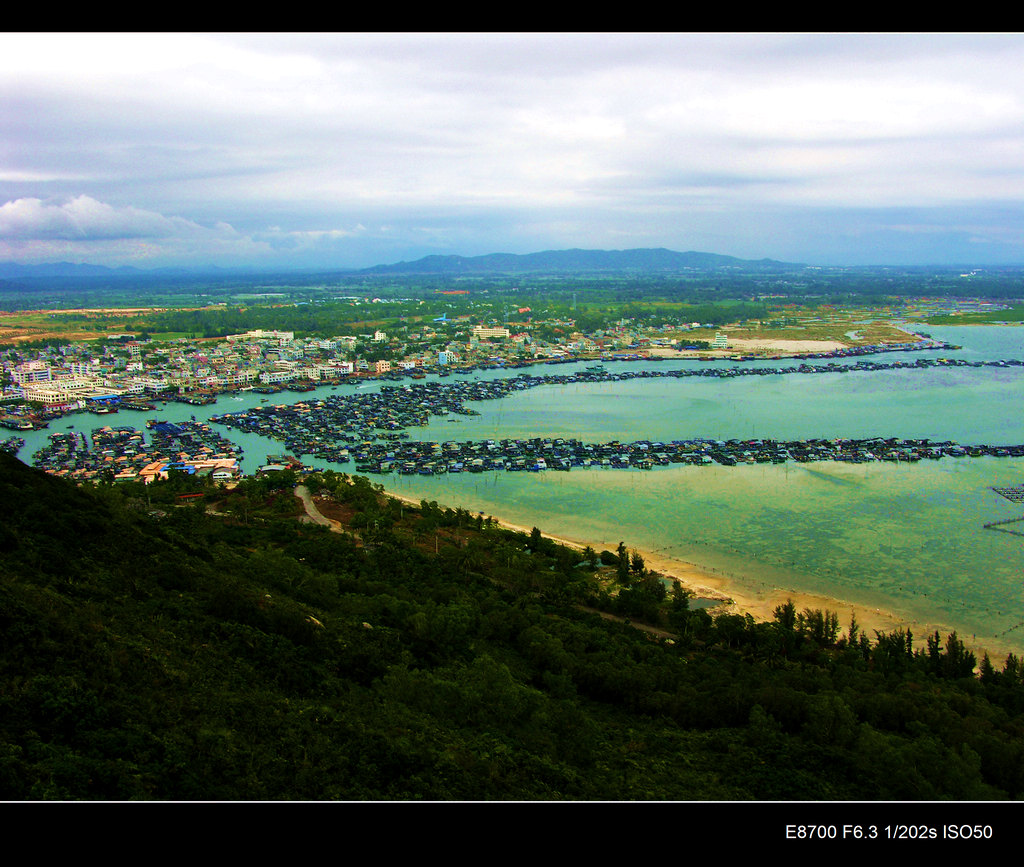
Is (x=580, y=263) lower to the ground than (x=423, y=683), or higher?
Answer: higher

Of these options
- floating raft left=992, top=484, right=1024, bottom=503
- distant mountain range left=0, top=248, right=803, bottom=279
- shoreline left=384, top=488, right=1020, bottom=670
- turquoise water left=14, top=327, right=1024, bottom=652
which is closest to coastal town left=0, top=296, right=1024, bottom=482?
turquoise water left=14, top=327, right=1024, bottom=652

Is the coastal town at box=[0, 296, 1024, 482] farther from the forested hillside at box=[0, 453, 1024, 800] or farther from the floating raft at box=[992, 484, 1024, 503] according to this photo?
the forested hillside at box=[0, 453, 1024, 800]

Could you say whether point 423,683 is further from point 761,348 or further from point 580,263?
point 580,263

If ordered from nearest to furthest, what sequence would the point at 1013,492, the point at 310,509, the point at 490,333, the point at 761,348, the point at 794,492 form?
the point at 310,509
the point at 1013,492
the point at 794,492
the point at 761,348
the point at 490,333

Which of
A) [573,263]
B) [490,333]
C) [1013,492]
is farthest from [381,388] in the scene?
[573,263]

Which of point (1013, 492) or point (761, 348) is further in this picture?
point (761, 348)

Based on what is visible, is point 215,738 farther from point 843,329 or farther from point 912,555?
point 843,329

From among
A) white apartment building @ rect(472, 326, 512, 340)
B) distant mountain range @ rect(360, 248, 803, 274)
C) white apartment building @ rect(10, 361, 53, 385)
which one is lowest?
white apartment building @ rect(10, 361, 53, 385)
